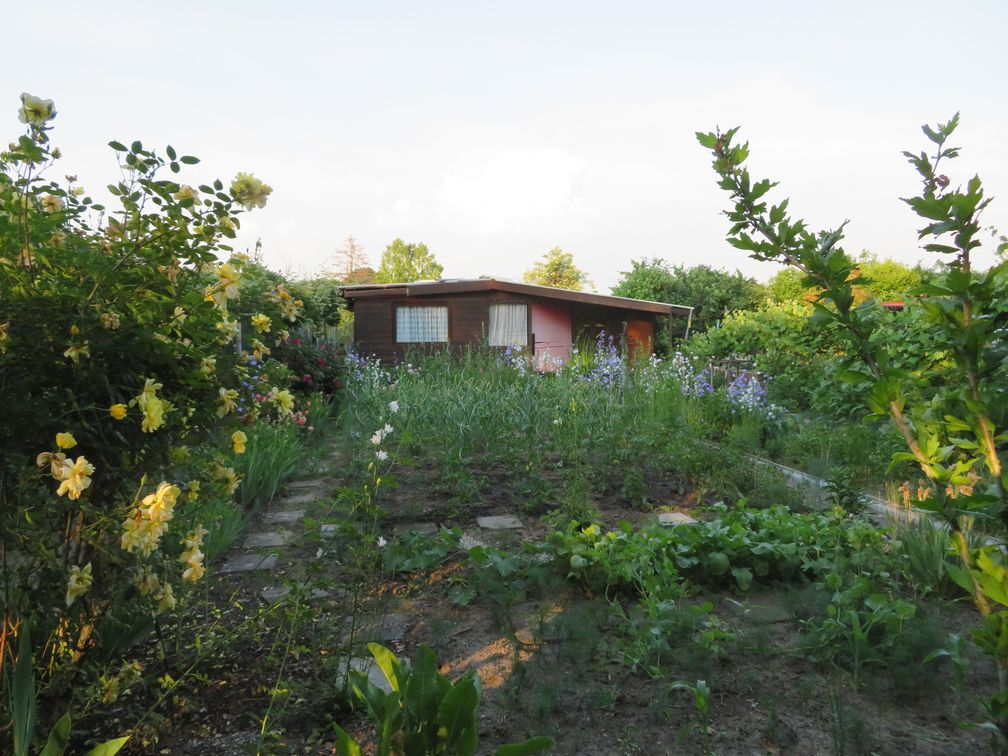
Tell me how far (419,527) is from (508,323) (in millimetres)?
13404

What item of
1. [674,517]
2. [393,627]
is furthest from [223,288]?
[674,517]

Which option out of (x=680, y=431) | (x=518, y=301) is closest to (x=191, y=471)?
(x=680, y=431)

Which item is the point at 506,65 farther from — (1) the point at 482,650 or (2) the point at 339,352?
(1) the point at 482,650

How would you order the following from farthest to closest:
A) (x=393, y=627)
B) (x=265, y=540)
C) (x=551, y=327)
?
(x=551, y=327)
(x=265, y=540)
(x=393, y=627)

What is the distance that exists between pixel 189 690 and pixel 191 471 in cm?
71

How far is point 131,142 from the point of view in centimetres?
176

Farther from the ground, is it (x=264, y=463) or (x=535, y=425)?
(x=535, y=425)

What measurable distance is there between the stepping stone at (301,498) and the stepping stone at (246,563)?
1.16m

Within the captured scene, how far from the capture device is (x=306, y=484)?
17.2 feet

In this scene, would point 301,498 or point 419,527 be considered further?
point 301,498

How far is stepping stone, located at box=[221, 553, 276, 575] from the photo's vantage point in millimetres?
3215

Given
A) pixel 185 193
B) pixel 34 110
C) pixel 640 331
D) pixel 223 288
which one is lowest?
pixel 223 288

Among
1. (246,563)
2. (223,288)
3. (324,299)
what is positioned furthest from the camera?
(324,299)

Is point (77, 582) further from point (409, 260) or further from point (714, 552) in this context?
point (409, 260)
